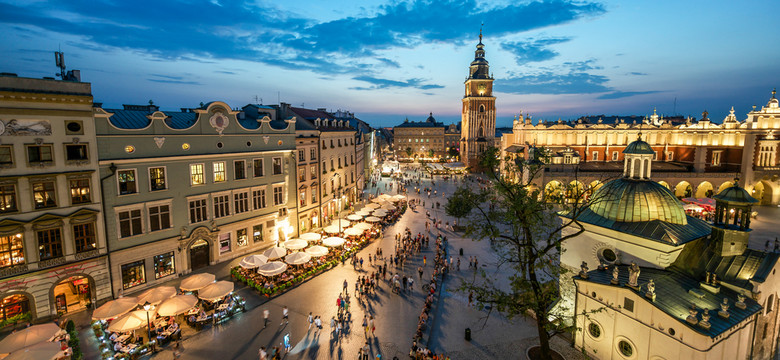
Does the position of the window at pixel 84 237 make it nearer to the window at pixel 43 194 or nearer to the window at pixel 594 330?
the window at pixel 43 194

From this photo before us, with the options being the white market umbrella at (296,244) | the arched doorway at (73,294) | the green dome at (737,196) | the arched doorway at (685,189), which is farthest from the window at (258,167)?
the arched doorway at (685,189)

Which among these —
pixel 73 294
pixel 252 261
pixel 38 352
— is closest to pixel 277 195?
pixel 252 261

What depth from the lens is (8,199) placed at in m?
20.2

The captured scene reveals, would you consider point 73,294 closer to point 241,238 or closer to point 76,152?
point 76,152

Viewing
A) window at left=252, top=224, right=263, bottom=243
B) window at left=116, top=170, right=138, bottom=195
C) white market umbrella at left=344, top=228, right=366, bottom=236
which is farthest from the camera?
white market umbrella at left=344, top=228, right=366, bottom=236

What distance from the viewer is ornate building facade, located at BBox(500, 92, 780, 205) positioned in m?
57.6

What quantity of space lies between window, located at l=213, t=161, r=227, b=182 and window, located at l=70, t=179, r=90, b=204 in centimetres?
859

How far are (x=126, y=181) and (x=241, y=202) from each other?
8.87 metres

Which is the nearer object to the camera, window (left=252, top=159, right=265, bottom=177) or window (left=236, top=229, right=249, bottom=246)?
window (left=236, top=229, right=249, bottom=246)

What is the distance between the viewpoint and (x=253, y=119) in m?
36.4

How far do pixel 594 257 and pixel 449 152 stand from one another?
11851 cm

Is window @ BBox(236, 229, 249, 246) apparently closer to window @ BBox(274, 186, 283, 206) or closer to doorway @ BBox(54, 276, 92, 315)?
window @ BBox(274, 186, 283, 206)

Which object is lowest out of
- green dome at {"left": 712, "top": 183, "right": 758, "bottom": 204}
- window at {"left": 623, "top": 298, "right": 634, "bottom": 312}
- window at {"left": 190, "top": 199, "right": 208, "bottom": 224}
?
window at {"left": 623, "top": 298, "right": 634, "bottom": 312}

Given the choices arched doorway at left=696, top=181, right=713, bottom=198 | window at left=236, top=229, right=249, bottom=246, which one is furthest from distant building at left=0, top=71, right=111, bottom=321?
arched doorway at left=696, top=181, right=713, bottom=198
